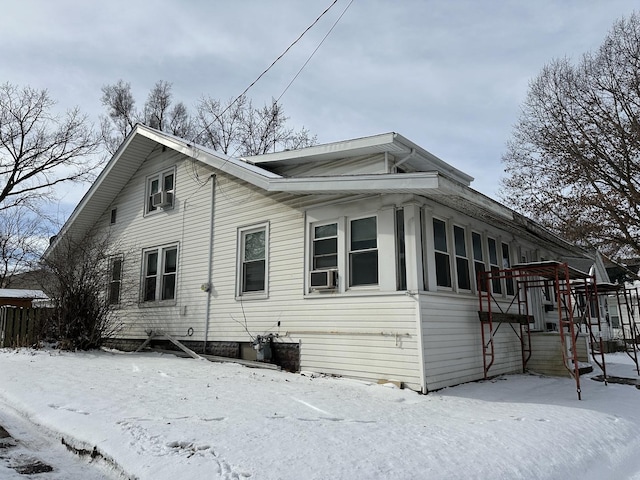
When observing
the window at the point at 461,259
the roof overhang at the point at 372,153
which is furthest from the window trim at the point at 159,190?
the window at the point at 461,259

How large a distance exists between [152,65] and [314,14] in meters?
4.66

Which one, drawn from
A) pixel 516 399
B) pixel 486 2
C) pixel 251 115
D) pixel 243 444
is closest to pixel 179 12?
pixel 486 2

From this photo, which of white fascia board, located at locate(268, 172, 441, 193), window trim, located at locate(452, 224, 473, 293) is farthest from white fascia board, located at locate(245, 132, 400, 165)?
window trim, located at locate(452, 224, 473, 293)

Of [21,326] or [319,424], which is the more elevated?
[21,326]

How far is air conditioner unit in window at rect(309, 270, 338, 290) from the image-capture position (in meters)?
8.64

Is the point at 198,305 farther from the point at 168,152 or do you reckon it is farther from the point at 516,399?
the point at 516,399

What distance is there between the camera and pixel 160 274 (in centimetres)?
1249

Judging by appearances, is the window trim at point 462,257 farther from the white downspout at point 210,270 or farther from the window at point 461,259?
the white downspout at point 210,270

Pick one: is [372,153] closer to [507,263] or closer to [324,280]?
[324,280]

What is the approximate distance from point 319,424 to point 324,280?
388 cm

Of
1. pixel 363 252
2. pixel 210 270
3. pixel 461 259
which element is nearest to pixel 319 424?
pixel 363 252

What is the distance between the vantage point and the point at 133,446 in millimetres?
4188

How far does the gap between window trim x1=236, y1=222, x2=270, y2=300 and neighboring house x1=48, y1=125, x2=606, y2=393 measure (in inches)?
1.2

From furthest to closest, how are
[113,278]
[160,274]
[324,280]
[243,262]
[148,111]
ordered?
[148,111]
[113,278]
[160,274]
[243,262]
[324,280]
